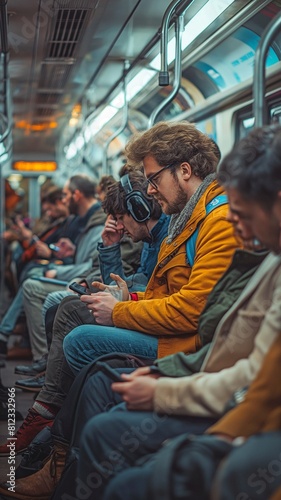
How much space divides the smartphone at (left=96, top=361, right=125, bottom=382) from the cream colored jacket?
410 mm

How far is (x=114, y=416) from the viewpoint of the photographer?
2.52 meters

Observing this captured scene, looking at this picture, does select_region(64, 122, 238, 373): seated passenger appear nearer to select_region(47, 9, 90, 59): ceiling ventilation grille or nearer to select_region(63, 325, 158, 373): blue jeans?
select_region(63, 325, 158, 373): blue jeans

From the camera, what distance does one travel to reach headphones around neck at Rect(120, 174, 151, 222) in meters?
4.41

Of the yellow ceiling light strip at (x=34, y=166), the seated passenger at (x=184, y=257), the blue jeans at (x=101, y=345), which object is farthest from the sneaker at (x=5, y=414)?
the yellow ceiling light strip at (x=34, y=166)

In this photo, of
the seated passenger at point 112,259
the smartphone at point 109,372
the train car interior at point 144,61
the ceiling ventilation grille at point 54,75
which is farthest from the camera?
the ceiling ventilation grille at point 54,75

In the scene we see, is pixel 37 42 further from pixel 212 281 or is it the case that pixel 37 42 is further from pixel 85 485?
pixel 85 485

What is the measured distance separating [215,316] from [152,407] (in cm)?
43

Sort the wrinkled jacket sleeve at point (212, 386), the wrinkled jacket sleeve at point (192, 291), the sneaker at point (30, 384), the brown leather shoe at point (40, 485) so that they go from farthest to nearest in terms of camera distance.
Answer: the sneaker at point (30, 384) < the brown leather shoe at point (40, 485) < the wrinkled jacket sleeve at point (192, 291) < the wrinkled jacket sleeve at point (212, 386)

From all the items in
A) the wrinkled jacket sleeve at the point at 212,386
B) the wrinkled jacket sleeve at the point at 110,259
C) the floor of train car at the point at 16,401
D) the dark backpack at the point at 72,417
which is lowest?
the floor of train car at the point at 16,401

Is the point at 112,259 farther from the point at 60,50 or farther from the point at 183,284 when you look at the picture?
the point at 60,50

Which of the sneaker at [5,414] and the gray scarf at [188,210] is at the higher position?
the gray scarf at [188,210]

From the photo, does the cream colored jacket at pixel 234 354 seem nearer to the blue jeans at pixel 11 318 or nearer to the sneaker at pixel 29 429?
the sneaker at pixel 29 429

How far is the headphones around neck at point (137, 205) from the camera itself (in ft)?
14.5

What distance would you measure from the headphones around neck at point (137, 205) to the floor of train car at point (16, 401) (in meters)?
1.31
